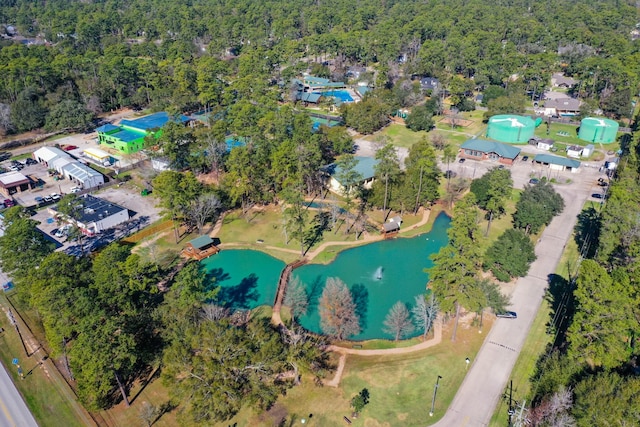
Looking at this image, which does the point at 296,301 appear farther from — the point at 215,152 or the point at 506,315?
the point at 215,152

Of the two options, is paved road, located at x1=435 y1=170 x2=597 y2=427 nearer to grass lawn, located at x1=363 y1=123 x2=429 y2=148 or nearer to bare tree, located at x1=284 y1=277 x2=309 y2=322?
bare tree, located at x1=284 y1=277 x2=309 y2=322

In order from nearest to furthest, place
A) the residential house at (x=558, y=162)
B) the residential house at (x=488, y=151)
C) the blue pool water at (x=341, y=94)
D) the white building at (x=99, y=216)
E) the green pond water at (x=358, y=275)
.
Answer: the green pond water at (x=358, y=275)
the white building at (x=99, y=216)
the residential house at (x=558, y=162)
the residential house at (x=488, y=151)
the blue pool water at (x=341, y=94)

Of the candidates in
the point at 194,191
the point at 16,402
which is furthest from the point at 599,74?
the point at 16,402

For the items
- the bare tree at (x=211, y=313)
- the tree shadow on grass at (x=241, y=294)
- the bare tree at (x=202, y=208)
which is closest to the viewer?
the bare tree at (x=211, y=313)

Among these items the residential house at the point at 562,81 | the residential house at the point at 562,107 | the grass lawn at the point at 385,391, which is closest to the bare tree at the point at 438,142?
the residential house at the point at 562,107

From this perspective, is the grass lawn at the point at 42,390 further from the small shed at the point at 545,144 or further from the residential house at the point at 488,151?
the small shed at the point at 545,144

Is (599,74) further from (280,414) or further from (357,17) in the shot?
(280,414)
